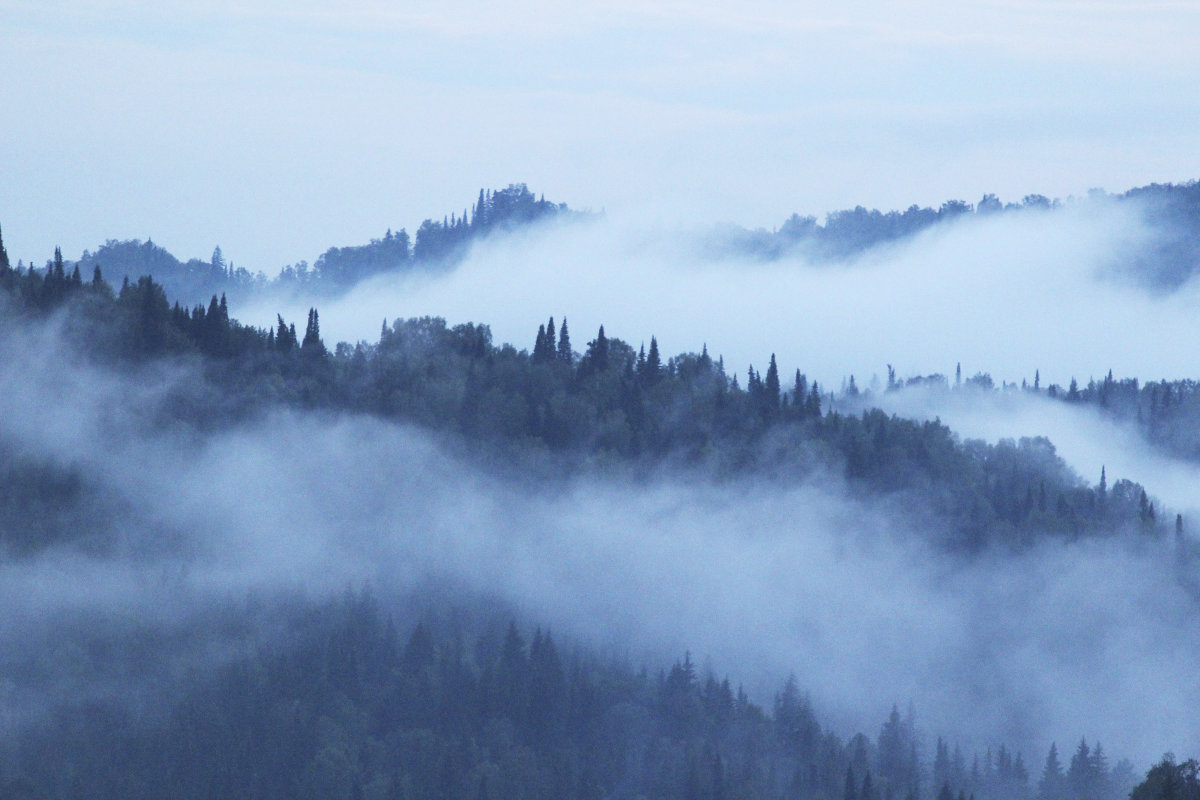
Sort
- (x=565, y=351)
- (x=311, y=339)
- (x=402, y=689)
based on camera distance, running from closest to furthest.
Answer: (x=402, y=689)
(x=311, y=339)
(x=565, y=351)

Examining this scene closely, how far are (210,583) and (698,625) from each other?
Result: 43003mm

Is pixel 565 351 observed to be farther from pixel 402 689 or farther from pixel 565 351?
pixel 402 689

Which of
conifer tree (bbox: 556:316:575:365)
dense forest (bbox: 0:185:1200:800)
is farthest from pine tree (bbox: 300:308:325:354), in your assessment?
conifer tree (bbox: 556:316:575:365)

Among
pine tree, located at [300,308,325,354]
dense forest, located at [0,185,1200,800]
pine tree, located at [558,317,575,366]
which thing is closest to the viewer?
dense forest, located at [0,185,1200,800]

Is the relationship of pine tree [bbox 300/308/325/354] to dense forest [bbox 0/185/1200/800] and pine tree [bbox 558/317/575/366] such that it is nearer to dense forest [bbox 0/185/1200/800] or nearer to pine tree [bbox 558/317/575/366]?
dense forest [bbox 0/185/1200/800]

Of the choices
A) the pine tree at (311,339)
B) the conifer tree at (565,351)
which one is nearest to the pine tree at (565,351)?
the conifer tree at (565,351)

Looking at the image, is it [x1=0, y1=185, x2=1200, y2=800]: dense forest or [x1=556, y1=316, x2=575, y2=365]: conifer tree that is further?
[x1=556, y1=316, x2=575, y2=365]: conifer tree

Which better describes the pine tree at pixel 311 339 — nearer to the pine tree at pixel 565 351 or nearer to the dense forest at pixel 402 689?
the dense forest at pixel 402 689

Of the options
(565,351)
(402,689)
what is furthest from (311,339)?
(402,689)

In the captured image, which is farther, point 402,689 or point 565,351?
point 565,351

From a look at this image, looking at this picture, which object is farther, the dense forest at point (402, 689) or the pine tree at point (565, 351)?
the pine tree at point (565, 351)

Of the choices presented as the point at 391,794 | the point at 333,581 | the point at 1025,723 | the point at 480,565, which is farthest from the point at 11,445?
the point at 1025,723

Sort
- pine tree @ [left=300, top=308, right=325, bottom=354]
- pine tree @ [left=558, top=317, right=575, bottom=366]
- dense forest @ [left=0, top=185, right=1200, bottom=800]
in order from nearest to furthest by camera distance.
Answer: dense forest @ [left=0, top=185, right=1200, bottom=800], pine tree @ [left=300, top=308, right=325, bottom=354], pine tree @ [left=558, top=317, right=575, bottom=366]

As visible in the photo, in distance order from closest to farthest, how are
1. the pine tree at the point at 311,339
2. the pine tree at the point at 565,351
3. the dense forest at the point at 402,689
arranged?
the dense forest at the point at 402,689 → the pine tree at the point at 311,339 → the pine tree at the point at 565,351
